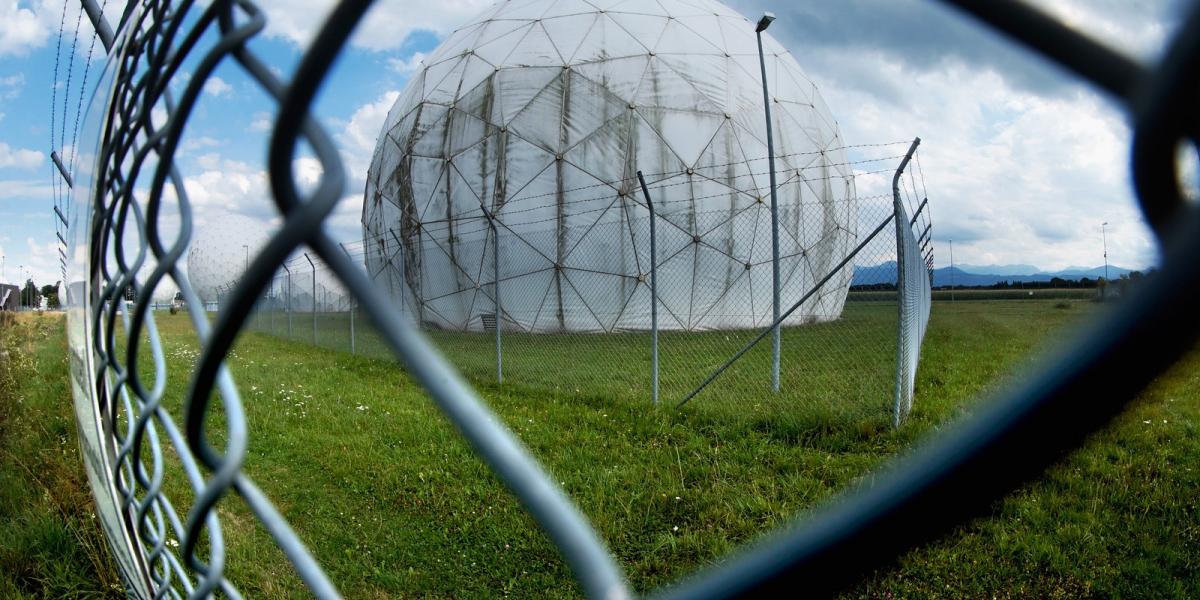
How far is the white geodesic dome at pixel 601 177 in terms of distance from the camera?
12648 millimetres

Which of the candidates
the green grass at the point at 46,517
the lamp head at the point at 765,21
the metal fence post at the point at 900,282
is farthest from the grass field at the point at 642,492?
the lamp head at the point at 765,21

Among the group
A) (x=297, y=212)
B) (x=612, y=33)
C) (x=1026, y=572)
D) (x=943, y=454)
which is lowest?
(x=1026, y=572)

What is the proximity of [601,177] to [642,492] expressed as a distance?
9358 mm

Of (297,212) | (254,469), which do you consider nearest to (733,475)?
(254,469)

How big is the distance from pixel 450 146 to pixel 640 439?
9.93 m

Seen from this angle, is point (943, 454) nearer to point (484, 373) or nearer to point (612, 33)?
point (484, 373)

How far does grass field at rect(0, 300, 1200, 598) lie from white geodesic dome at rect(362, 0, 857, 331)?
20.2ft

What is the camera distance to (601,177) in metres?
12.6

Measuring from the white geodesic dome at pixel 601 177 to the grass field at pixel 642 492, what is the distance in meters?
6.15

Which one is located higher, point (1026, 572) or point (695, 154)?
point (695, 154)

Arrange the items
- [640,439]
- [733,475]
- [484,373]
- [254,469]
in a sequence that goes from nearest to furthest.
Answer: [733,475] → [254,469] → [640,439] → [484,373]

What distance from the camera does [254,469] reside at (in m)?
4.55

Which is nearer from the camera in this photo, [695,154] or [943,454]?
[943,454]

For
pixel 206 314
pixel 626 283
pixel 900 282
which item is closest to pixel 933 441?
pixel 206 314
